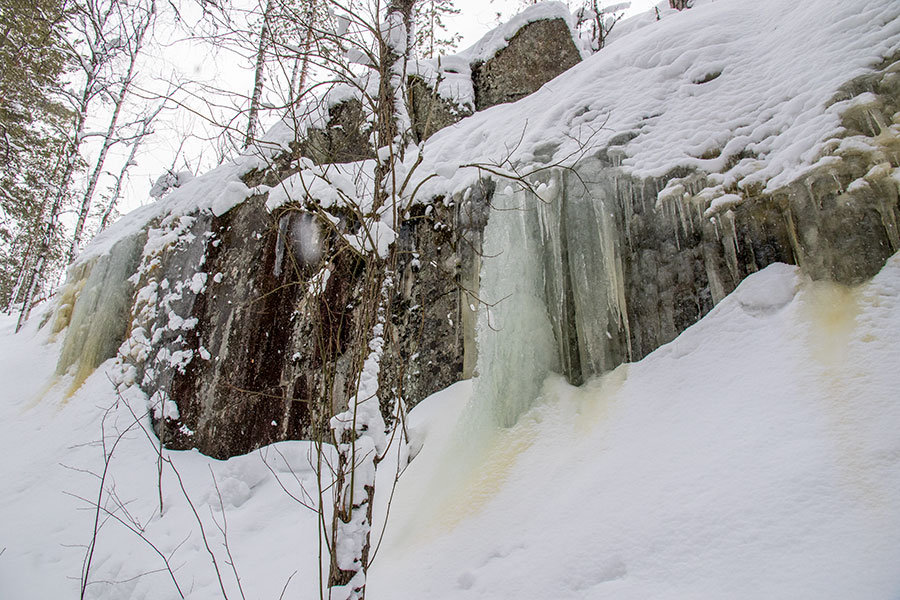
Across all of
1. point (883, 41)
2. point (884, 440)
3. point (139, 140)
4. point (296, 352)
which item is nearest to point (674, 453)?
point (884, 440)

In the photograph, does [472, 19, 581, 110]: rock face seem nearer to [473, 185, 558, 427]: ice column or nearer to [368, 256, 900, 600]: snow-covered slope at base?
[473, 185, 558, 427]: ice column

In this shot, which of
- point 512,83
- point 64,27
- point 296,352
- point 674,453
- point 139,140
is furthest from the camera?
point 139,140

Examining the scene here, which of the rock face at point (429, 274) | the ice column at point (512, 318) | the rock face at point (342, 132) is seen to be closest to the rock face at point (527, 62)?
the rock face at point (429, 274)

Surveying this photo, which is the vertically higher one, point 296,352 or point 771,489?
point 296,352

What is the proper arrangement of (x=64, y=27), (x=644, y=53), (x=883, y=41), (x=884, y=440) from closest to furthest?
(x=884, y=440) → (x=883, y=41) → (x=644, y=53) → (x=64, y=27)

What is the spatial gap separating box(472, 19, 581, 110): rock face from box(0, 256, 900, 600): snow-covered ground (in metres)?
4.41

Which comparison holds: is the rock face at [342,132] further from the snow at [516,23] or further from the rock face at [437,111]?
the snow at [516,23]

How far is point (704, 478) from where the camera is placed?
1.86 m

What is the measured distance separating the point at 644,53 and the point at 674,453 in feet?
10.3

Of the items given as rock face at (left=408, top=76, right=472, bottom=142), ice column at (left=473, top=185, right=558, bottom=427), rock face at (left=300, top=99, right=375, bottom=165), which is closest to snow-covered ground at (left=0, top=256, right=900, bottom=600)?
ice column at (left=473, top=185, right=558, bottom=427)

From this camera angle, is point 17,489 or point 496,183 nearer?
point 496,183

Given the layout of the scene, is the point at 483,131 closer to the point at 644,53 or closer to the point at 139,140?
the point at 644,53

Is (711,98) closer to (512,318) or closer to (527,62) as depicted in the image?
(512,318)

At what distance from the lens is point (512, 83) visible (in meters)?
5.98
